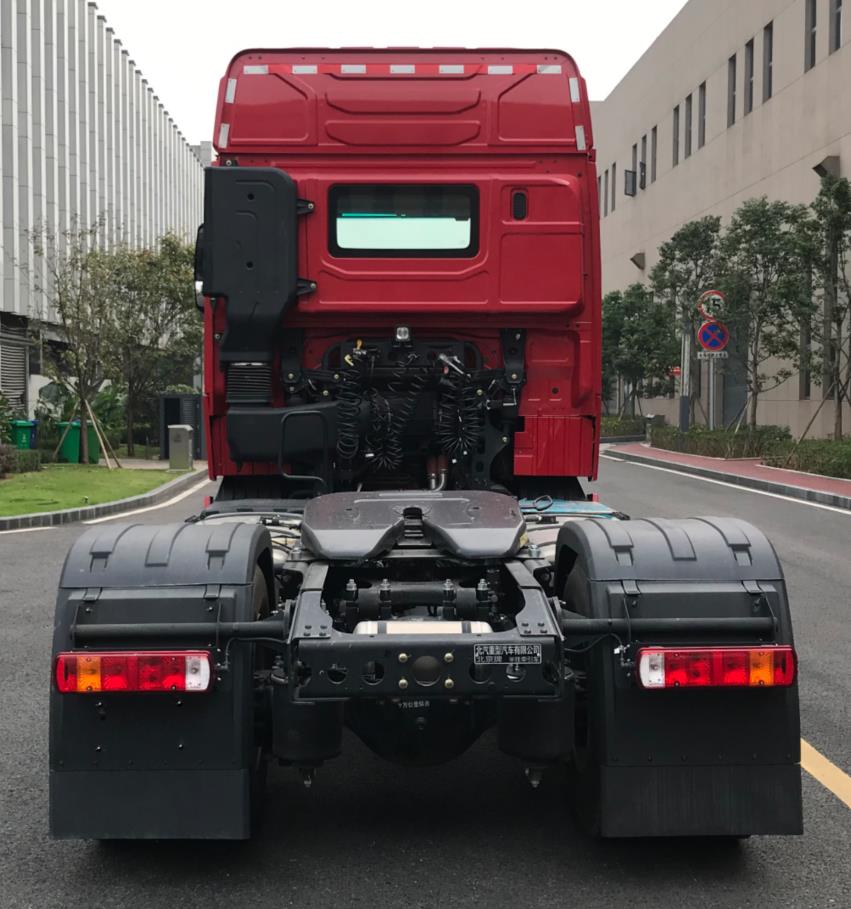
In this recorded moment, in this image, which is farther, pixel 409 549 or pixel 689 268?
pixel 689 268

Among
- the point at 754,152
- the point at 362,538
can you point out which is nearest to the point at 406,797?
the point at 362,538

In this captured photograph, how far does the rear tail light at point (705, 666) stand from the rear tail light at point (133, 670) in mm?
1301

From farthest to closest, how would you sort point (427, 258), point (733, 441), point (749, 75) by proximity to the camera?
point (749, 75), point (733, 441), point (427, 258)

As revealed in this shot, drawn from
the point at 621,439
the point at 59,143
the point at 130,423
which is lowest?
the point at 621,439

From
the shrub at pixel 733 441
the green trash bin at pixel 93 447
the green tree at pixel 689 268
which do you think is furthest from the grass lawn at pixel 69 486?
the green tree at pixel 689 268

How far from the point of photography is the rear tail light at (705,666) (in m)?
3.54

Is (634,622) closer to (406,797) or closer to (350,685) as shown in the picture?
(350,685)

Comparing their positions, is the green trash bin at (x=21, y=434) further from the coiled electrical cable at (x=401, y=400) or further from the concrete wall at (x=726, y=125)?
the coiled electrical cable at (x=401, y=400)

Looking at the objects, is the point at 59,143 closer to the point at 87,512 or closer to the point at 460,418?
the point at 87,512

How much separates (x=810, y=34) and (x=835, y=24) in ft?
5.86

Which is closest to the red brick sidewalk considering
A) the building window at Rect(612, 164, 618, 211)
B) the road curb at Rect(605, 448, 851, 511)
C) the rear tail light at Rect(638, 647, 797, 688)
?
the road curb at Rect(605, 448, 851, 511)

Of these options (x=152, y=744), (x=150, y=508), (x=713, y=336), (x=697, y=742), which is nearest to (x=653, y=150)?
(x=713, y=336)

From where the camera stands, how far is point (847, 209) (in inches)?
1003

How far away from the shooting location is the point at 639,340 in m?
43.8
